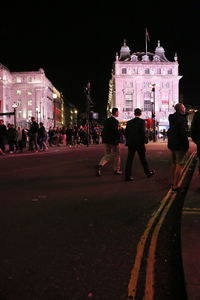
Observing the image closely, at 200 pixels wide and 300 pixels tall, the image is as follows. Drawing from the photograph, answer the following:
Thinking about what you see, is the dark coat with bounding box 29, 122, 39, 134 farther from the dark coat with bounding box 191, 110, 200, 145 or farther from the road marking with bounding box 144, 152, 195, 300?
the road marking with bounding box 144, 152, 195, 300

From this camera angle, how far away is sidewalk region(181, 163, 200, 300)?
9.57 feet

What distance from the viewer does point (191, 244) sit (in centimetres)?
385

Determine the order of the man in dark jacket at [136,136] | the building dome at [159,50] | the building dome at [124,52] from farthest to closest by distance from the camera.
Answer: the building dome at [159,50]
the building dome at [124,52]
the man in dark jacket at [136,136]

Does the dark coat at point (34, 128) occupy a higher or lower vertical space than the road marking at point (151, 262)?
higher

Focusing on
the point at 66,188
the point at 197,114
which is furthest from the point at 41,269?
the point at 197,114

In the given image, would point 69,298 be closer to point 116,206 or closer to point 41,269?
point 41,269

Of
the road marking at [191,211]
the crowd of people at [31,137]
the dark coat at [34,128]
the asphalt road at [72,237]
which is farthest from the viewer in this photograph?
the dark coat at [34,128]

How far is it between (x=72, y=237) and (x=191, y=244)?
145 centimetres

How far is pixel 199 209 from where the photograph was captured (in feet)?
18.3

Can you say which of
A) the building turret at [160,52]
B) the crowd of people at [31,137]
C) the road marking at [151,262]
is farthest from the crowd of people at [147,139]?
the building turret at [160,52]

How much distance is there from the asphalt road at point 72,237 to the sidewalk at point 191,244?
20cm

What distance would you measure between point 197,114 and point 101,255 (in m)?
4.70

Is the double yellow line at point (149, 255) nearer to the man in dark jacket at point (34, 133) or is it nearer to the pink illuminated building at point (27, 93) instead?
the man in dark jacket at point (34, 133)

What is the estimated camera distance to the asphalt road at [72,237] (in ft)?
10.0
